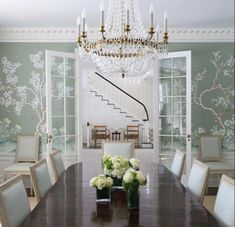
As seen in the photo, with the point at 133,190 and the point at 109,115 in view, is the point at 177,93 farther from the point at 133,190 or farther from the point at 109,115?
the point at 109,115

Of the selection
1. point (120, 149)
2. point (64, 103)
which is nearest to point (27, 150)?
point (64, 103)

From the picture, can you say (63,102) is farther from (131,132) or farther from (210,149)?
(131,132)

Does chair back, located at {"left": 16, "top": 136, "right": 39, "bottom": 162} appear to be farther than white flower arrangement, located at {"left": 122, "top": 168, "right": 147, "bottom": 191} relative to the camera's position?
Yes

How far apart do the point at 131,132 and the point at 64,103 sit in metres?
6.41

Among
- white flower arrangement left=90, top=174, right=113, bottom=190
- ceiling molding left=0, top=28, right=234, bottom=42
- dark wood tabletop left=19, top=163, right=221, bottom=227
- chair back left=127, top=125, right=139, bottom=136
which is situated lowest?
Result: chair back left=127, top=125, right=139, bottom=136

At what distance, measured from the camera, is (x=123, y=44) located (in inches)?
114

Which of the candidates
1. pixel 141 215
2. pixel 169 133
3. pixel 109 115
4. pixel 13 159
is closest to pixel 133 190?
pixel 141 215

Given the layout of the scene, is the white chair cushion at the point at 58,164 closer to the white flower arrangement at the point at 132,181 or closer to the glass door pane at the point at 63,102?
the white flower arrangement at the point at 132,181

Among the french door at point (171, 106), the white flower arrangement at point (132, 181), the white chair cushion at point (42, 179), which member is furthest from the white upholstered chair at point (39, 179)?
the french door at point (171, 106)

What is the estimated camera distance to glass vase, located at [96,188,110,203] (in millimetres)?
2246

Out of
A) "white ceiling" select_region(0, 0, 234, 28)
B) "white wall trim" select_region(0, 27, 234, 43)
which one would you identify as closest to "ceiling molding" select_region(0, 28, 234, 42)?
"white wall trim" select_region(0, 27, 234, 43)

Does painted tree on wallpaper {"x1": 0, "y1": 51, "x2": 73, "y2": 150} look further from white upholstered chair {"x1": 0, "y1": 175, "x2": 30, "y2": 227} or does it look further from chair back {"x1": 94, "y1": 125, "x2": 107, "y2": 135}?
chair back {"x1": 94, "y1": 125, "x2": 107, "y2": 135}

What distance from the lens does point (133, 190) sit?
6.86 ft

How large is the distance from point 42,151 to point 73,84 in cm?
123
